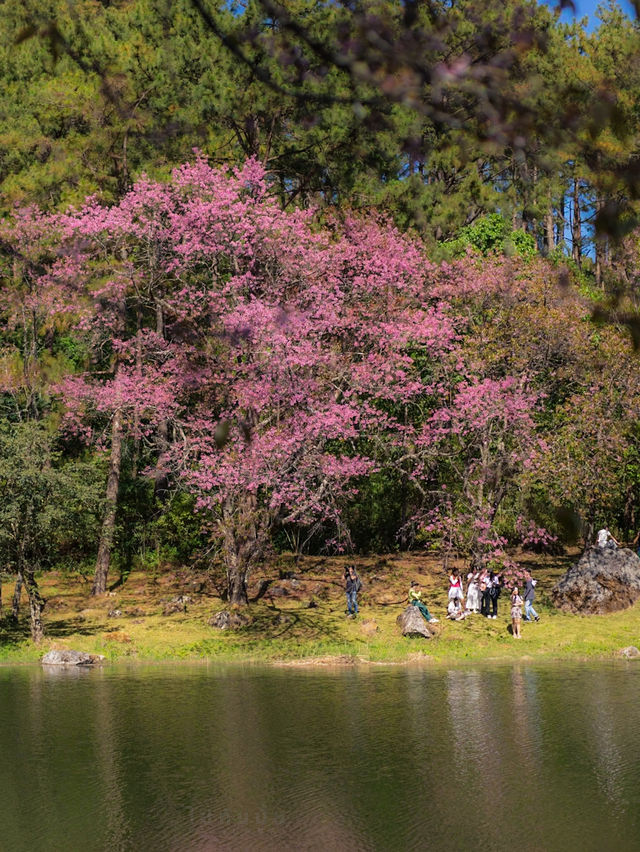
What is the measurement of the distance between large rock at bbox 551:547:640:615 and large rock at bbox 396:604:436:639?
5371 millimetres

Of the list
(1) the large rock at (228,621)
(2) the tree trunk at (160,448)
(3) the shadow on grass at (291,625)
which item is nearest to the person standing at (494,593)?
(3) the shadow on grass at (291,625)

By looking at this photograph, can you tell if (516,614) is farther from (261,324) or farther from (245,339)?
(245,339)

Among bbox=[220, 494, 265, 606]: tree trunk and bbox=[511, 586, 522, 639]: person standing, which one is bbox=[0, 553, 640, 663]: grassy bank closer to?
bbox=[511, 586, 522, 639]: person standing

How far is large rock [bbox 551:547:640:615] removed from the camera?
33938mm

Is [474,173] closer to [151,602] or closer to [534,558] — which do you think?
[534,558]

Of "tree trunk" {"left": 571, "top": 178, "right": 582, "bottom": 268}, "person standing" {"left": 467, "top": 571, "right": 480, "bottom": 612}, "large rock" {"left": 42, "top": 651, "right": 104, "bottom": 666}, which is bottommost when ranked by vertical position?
"large rock" {"left": 42, "top": 651, "right": 104, "bottom": 666}

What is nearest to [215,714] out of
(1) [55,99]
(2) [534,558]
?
(2) [534,558]

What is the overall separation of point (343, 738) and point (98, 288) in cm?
2448

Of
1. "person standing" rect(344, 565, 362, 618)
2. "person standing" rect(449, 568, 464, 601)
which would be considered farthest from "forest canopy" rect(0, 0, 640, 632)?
"person standing" rect(344, 565, 362, 618)

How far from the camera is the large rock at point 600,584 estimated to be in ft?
→ 111

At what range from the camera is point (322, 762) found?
16438mm

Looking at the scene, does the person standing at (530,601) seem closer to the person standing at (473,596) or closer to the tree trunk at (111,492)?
the person standing at (473,596)

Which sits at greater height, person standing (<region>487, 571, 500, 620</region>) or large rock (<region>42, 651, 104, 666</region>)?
person standing (<region>487, 571, 500, 620</region>)

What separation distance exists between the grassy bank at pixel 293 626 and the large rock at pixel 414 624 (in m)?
0.36
